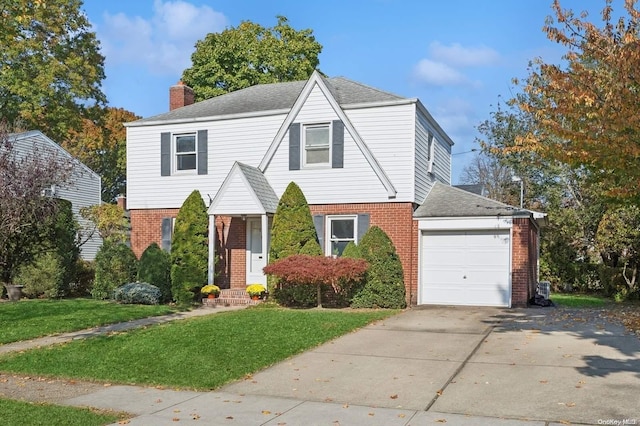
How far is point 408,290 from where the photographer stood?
18109 mm

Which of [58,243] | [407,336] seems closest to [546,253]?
[407,336]

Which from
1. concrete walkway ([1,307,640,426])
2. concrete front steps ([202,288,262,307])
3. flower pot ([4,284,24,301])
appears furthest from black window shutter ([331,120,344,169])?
flower pot ([4,284,24,301])

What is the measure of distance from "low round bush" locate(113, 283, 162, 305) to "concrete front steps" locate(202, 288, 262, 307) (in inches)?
57.6

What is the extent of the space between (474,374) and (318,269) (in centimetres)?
807

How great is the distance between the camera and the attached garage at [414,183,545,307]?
1717 centimetres

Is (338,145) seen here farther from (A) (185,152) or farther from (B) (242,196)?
(A) (185,152)

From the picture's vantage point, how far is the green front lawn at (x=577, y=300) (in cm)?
2131

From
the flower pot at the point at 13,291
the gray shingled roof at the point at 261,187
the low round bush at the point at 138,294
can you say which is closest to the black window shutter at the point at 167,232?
the low round bush at the point at 138,294

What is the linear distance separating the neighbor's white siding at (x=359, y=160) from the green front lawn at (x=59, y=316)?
558 cm

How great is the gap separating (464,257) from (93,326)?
10.3 metres

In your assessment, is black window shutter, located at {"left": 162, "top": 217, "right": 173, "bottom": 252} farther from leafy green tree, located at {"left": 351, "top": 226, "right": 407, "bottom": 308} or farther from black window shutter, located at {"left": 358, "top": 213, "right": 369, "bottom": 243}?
leafy green tree, located at {"left": 351, "top": 226, "right": 407, "bottom": 308}

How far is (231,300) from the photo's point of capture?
18.3 m

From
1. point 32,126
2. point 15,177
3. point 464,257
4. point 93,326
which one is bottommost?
point 93,326

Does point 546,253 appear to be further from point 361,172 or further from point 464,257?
point 361,172
